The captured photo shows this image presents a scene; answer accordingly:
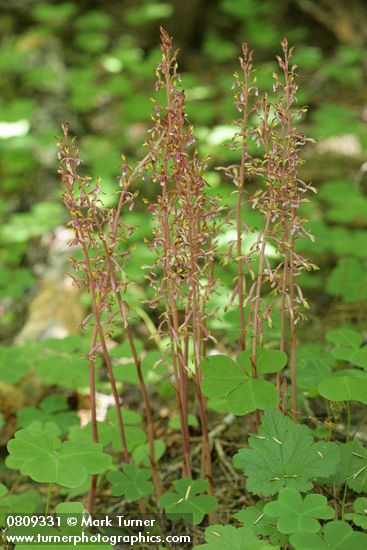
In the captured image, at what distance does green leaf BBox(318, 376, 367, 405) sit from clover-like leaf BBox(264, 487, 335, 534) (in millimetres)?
366

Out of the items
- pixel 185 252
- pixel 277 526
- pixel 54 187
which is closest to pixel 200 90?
pixel 54 187

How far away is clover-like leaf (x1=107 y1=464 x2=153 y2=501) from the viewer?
7.07 feet

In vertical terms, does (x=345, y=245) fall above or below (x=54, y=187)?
below

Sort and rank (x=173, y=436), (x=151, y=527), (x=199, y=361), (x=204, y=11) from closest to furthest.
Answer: (x=199, y=361), (x=151, y=527), (x=173, y=436), (x=204, y=11)

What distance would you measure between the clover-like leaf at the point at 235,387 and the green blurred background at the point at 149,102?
1389 millimetres

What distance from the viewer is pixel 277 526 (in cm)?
169

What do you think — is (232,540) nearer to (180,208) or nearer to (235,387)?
(235,387)

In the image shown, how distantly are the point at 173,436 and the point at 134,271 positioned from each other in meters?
1.21

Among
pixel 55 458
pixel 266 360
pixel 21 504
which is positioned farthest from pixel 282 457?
pixel 21 504

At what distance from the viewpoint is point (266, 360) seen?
2.02 meters

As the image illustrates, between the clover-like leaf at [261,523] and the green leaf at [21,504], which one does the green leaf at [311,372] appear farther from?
the green leaf at [21,504]

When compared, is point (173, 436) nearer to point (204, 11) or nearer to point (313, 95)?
point (313, 95)

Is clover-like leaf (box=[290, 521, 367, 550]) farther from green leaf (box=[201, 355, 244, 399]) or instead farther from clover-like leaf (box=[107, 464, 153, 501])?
clover-like leaf (box=[107, 464, 153, 501])

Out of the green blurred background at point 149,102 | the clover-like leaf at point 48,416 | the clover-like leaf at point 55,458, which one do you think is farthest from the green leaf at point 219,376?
the green blurred background at point 149,102
